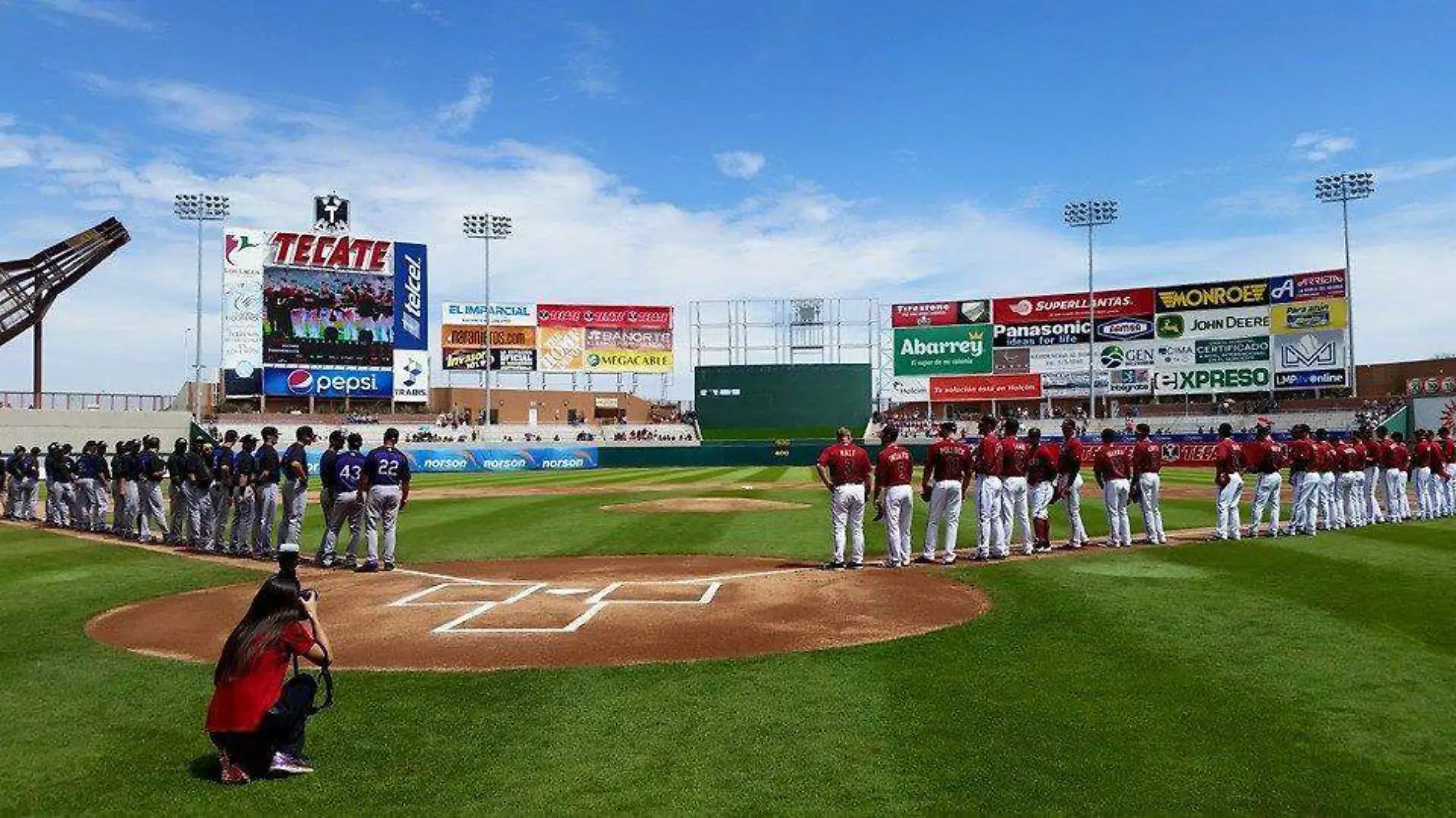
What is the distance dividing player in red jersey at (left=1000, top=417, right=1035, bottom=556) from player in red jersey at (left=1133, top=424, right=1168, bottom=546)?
2067 mm

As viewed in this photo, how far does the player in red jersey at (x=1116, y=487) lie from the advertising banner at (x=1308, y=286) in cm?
4958

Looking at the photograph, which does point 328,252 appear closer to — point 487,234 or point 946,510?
point 487,234

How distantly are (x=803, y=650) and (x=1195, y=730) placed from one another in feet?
11.0

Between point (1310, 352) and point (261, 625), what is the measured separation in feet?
206

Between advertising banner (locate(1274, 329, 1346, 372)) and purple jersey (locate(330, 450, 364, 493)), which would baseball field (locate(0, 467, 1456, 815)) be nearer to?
purple jersey (locate(330, 450, 364, 493))

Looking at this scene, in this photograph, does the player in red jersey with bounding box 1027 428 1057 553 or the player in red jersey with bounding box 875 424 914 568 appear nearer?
the player in red jersey with bounding box 875 424 914 568

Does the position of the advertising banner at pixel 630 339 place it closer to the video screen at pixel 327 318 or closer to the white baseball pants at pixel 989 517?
the video screen at pixel 327 318

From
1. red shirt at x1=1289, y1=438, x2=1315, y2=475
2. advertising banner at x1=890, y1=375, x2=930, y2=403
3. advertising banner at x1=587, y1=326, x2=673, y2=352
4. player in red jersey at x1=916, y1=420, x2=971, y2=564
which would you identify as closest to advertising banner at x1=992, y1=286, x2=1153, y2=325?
advertising banner at x1=890, y1=375, x2=930, y2=403

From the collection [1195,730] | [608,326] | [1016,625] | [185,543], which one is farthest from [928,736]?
[608,326]

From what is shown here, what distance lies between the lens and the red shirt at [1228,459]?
15008 mm

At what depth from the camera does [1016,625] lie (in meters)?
8.74

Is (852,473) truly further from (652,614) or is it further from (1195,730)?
(1195,730)

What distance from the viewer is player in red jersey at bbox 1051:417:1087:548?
567 inches

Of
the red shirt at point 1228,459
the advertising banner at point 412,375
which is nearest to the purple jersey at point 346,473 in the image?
the red shirt at point 1228,459
